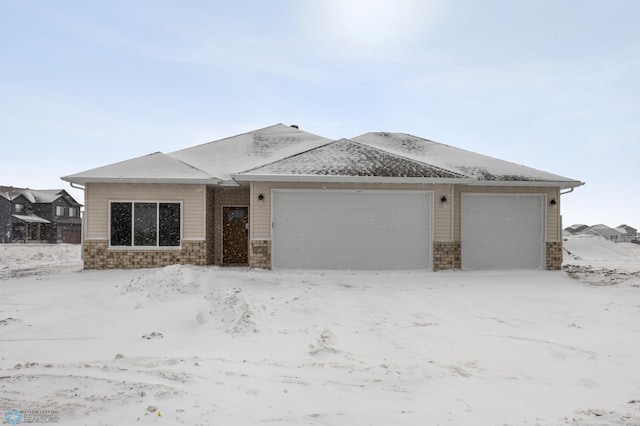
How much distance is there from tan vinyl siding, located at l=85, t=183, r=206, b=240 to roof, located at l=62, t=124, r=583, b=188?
36 cm

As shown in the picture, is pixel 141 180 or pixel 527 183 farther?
pixel 527 183

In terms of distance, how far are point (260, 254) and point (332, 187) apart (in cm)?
305

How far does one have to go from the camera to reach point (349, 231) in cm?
1296

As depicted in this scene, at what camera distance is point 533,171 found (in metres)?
14.7

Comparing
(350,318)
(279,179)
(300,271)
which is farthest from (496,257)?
(350,318)

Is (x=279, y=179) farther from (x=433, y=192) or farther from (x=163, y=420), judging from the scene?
(x=163, y=420)

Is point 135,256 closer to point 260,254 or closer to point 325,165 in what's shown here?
point 260,254

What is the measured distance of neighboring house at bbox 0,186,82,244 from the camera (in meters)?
42.5

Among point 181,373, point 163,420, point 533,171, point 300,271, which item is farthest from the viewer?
point 533,171

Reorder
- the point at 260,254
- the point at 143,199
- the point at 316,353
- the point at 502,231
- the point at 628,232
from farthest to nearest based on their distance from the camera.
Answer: the point at 628,232, the point at 502,231, the point at 143,199, the point at 260,254, the point at 316,353

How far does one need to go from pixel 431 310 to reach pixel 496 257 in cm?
693

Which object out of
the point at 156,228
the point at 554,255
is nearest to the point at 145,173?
the point at 156,228

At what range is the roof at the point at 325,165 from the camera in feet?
41.8

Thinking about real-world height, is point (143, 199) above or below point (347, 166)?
below
